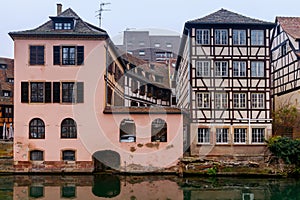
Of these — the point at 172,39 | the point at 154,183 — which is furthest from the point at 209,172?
the point at 172,39

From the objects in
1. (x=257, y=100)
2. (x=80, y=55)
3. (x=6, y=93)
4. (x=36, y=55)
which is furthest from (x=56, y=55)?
(x=6, y=93)

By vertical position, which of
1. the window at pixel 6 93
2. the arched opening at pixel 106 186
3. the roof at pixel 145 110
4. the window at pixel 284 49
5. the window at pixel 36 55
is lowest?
the arched opening at pixel 106 186

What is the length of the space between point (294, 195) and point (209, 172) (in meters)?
5.18

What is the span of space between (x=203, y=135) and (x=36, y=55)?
10.6 meters

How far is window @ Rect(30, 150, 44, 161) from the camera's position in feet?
68.6

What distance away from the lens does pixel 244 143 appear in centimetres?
2181

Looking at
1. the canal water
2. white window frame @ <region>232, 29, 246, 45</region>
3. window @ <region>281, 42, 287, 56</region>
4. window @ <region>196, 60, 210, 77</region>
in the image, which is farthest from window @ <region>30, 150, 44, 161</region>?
window @ <region>281, 42, 287, 56</region>

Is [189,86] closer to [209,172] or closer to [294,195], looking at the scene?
[209,172]

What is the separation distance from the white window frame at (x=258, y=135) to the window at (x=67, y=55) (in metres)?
10.7

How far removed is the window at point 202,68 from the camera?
2222 centimetres

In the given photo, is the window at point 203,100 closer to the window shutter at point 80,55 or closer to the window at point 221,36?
the window at point 221,36

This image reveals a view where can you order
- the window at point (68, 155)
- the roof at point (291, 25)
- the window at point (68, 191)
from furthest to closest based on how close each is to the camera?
1. the roof at point (291, 25)
2. the window at point (68, 155)
3. the window at point (68, 191)

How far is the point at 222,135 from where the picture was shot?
72.1 ft

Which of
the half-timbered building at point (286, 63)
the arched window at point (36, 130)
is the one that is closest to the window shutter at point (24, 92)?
the arched window at point (36, 130)
